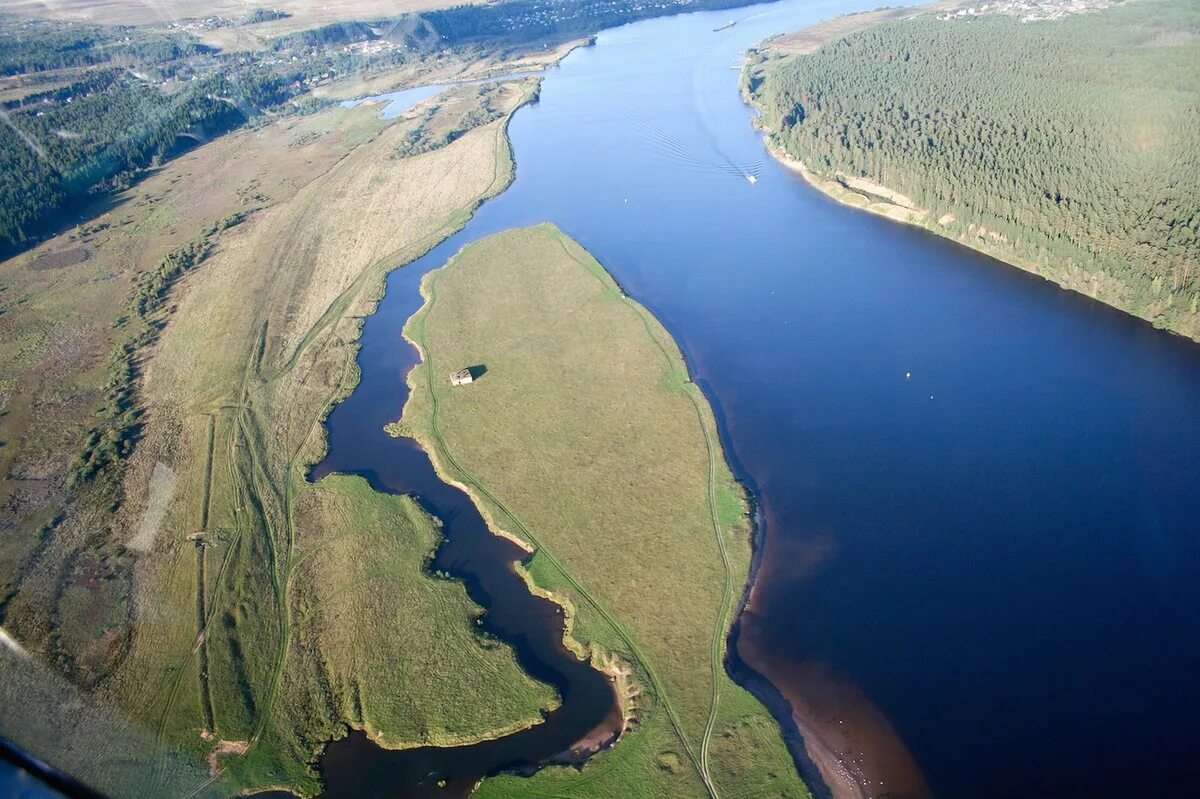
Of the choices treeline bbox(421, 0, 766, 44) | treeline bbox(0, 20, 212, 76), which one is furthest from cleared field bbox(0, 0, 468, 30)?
treeline bbox(421, 0, 766, 44)

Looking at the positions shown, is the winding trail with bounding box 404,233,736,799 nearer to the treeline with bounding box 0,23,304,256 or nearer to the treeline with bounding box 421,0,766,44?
the treeline with bounding box 0,23,304,256

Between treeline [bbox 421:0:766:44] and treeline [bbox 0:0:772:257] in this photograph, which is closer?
treeline [bbox 0:0:772:257]

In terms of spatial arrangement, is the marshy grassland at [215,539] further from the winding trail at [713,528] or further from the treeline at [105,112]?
the treeline at [105,112]

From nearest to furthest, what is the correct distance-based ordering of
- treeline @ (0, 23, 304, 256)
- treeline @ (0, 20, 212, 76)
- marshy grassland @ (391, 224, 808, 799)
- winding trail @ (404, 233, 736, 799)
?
marshy grassland @ (391, 224, 808, 799) < winding trail @ (404, 233, 736, 799) < treeline @ (0, 23, 304, 256) < treeline @ (0, 20, 212, 76)

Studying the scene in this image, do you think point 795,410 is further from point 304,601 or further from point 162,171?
point 162,171

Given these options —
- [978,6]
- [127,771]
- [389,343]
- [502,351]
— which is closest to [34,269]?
[389,343]

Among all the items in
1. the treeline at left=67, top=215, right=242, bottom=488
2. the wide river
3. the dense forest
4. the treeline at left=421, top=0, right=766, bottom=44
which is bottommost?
the wide river
